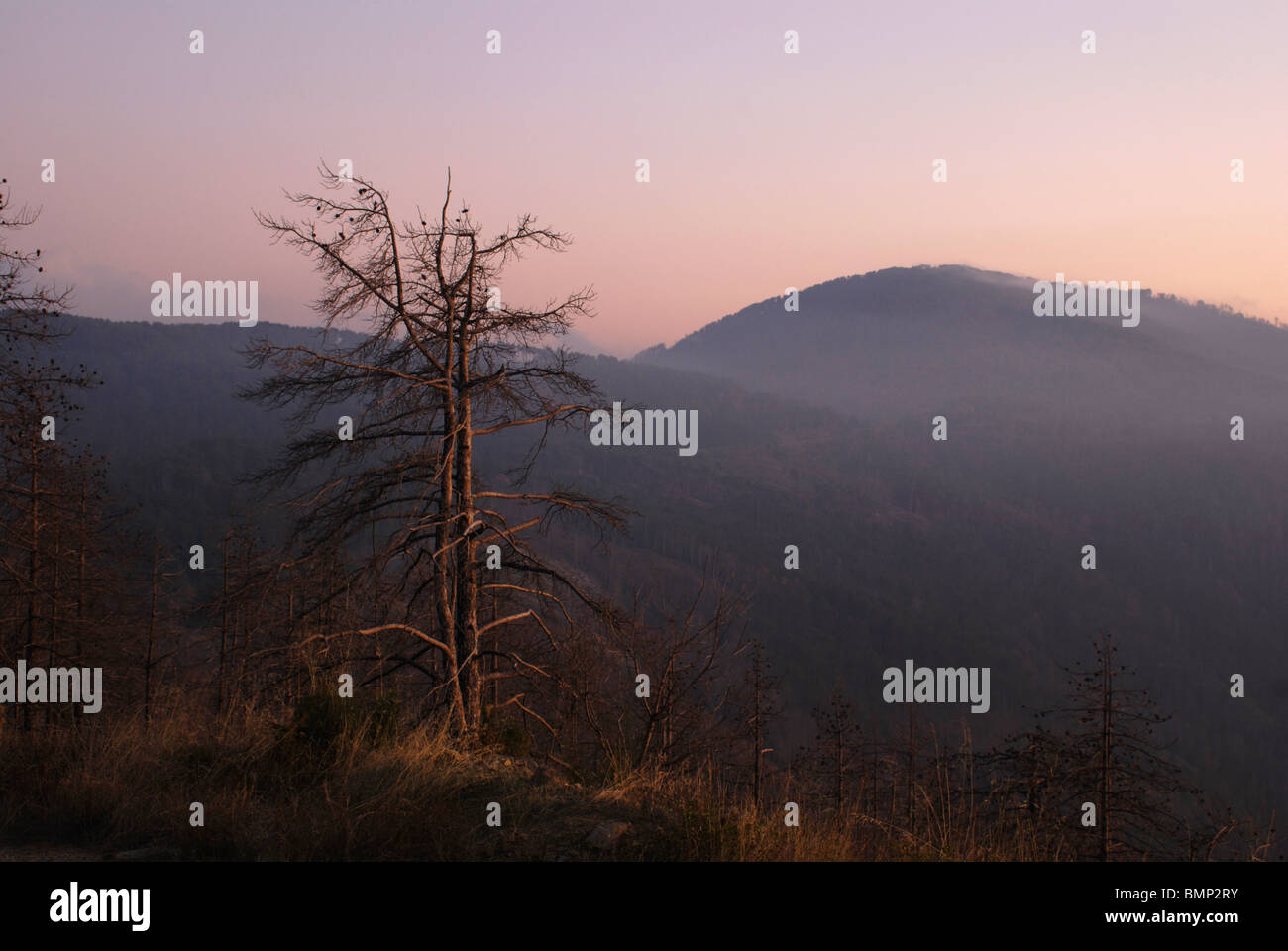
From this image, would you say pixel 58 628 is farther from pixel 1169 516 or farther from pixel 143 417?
pixel 1169 516

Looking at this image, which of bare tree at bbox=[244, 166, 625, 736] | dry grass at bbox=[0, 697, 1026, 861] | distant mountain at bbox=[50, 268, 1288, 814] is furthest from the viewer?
distant mountain at bbox=[50, 268, 1288, 814]

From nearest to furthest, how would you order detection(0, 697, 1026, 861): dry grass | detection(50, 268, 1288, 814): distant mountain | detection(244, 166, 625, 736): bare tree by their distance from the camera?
detection(0, 697, 1026, 861): dry grass, detection(244, 166, 625, 736): bare tree, detection(50, 268, 1288, 814): distant mountain

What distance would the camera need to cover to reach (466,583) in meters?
9.80

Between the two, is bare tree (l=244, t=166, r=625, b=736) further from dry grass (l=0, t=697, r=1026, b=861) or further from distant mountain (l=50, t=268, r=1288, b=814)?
distant mountain (l=50, t=268, r=1288, b=814)

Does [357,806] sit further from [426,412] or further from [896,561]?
[896,561]

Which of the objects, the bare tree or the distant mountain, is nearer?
the bare tree

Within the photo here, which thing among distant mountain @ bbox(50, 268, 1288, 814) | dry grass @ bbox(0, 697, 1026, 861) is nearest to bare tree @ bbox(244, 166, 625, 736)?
dry grass @ bbox(0, 697, 1026, 861)

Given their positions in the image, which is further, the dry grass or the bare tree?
the bare tree

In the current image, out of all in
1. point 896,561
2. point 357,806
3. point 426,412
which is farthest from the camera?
point 896,561

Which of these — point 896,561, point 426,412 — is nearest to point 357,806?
point 426,412

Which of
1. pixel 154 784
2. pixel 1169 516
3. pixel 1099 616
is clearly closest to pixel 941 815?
pixel 154 784

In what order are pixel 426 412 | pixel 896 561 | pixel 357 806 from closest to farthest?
1. pixel 357 806
2. pixel 426 412
3. pixel 896 561

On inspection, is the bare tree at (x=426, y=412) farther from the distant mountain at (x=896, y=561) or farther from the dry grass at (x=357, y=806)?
the distant mountain at (x=896, y=561)

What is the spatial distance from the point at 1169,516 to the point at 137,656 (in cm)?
21639
